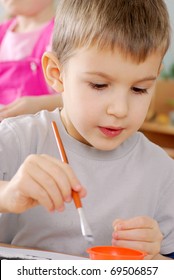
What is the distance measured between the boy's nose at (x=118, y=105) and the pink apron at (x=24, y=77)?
37.8 inches

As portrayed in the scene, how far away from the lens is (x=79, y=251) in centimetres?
127

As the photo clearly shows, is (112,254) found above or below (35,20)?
below

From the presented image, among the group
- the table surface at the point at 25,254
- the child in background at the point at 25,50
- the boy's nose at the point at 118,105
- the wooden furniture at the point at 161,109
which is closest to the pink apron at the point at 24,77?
the child in background at the point at 25,50

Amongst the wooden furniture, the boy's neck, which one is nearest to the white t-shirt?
the boy's neck

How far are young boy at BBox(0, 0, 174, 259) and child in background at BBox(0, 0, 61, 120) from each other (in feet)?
2.17

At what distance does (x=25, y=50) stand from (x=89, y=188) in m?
0.96

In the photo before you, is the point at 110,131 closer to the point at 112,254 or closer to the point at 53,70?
the point at 53,70

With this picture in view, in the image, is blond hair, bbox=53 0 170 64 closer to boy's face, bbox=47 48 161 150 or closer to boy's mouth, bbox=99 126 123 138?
boy's face, bbox=47 48 161 150

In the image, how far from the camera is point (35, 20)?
7.30 ft

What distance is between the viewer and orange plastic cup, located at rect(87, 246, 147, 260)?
2.94 ft

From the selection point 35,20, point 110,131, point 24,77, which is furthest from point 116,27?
point 35,20

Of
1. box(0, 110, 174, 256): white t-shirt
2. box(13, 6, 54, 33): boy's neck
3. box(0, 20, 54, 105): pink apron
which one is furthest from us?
box(13, 6, 54, 33): boy's neck

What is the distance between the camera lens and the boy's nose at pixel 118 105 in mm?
1116
